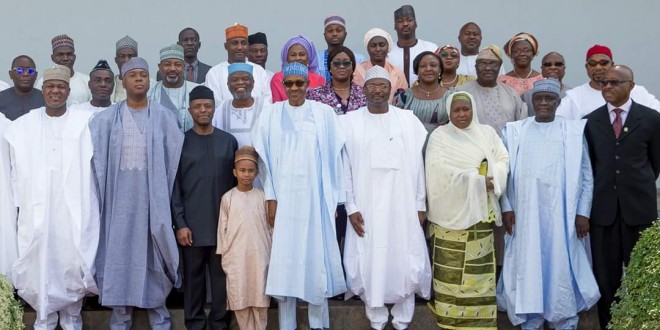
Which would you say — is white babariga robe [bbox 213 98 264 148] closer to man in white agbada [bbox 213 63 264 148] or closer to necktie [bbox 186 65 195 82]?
man in white agbada [bbox 213 63 264 148]

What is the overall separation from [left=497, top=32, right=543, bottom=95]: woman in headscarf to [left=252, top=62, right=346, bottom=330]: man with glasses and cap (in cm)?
197

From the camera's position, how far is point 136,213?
829 cm

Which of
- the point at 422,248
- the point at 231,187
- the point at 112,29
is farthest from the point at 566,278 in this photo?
the point at 112,29

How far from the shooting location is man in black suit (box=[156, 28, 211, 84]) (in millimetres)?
10211

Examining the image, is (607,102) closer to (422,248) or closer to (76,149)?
(422,248)

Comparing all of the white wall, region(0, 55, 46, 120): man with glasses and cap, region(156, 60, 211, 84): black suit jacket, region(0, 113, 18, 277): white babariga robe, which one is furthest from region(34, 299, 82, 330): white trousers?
the white wall

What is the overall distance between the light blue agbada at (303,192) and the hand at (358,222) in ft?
0.54

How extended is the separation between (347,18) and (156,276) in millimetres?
3717

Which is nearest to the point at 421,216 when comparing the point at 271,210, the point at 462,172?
the point at 462,172

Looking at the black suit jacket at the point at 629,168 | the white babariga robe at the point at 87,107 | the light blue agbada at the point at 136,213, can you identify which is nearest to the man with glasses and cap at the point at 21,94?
the white babariga robe at the point at 87,107

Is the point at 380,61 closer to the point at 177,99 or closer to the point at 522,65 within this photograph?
the point at 522,65

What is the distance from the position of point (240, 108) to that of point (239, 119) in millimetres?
89

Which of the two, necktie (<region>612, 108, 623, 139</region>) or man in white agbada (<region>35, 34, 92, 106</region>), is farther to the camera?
man in white agbada (<region>35, 34, 92, 106</region>)

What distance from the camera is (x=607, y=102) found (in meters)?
8.60
